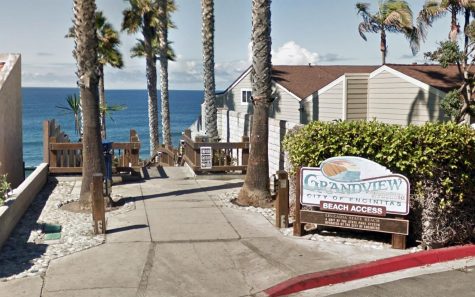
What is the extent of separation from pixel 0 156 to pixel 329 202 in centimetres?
858

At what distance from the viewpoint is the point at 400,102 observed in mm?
18859

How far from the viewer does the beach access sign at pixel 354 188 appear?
903 cm

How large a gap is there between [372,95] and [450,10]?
4.03 meters

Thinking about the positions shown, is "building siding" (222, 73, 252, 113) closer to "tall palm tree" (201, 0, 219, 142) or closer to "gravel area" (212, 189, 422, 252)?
"tall palm tree" (201, 0, 219, 142)

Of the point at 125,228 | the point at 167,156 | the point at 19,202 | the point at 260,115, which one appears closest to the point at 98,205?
the point at 125,228

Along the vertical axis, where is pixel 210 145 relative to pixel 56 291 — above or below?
above

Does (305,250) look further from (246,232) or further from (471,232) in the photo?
(471,232)

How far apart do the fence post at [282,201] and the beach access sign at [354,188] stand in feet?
1.62

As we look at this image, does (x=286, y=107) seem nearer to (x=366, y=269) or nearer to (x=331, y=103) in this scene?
(x=331, y=103)

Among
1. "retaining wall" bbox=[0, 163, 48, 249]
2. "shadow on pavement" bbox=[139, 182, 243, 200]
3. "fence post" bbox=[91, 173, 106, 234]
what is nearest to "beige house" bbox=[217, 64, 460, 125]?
"shadow on pavement" bbox=[139, 182, 243, 200]

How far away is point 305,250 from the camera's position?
8.92 m

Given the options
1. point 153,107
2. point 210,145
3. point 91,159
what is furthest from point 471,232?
point 153,107

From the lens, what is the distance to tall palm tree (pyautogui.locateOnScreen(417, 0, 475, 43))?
17234 mm

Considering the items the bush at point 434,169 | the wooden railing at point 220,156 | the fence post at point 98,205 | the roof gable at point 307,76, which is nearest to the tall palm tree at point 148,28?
the roof gable at point 307,76
